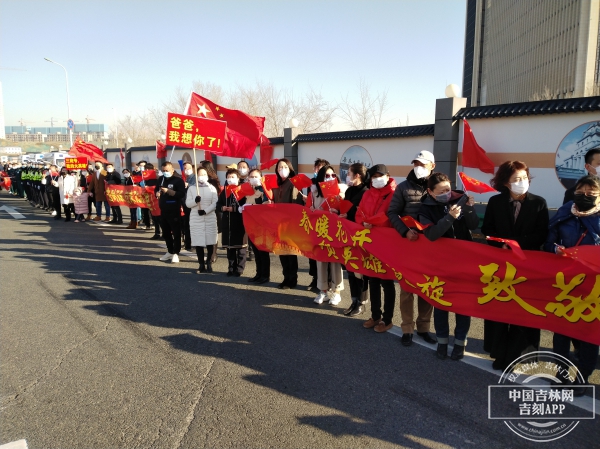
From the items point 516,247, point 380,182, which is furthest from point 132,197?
point 516,247

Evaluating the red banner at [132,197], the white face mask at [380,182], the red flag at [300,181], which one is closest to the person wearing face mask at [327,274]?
the red flag at [300,181]

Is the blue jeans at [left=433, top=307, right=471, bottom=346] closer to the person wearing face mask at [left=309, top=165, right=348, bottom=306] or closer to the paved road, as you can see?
the paved road

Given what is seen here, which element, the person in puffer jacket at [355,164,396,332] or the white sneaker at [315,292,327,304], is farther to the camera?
the white sneaker at [315,292,327,304]

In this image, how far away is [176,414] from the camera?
Answer: 3.57 meters

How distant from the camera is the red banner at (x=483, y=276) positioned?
367 centimetres

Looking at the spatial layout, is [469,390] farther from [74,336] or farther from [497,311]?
[74,336]

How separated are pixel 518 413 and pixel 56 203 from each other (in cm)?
1637

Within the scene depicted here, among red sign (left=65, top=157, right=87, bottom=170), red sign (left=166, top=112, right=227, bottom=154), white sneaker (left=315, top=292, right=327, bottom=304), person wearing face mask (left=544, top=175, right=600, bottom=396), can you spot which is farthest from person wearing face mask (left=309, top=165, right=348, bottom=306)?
red sign (left=65, top=157, right=87, bottom=170)

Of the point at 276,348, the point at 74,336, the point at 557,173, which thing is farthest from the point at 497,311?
the point at 557,173

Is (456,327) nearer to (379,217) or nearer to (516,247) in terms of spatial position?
(516,247)

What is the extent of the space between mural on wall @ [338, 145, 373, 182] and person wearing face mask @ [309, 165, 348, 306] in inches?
273

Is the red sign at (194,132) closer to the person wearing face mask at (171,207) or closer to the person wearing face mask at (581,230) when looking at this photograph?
the person wearing face mask at (171,207)

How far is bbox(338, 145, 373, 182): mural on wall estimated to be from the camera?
13242 millimetres

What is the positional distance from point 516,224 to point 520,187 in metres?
0.33
